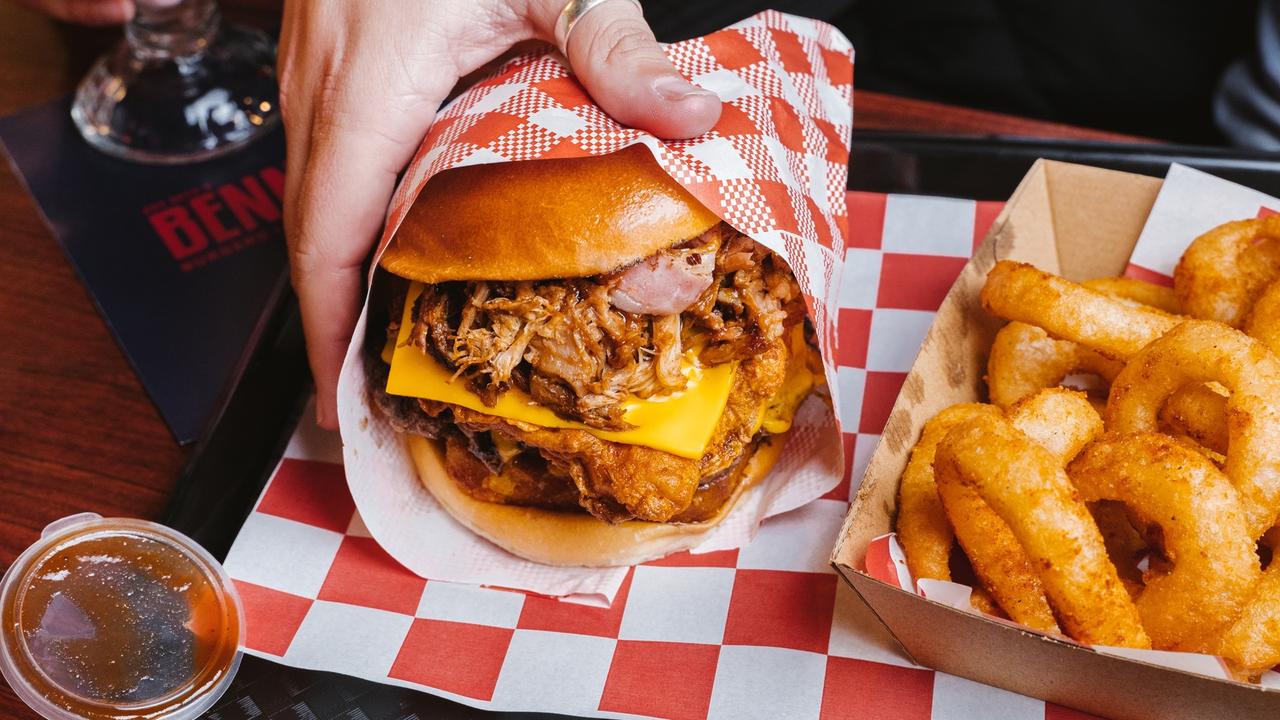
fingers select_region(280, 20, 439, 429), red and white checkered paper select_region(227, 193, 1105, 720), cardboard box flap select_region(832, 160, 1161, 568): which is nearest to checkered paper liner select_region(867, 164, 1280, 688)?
cardboard box flap select_region(832, 160, 1161, 568)

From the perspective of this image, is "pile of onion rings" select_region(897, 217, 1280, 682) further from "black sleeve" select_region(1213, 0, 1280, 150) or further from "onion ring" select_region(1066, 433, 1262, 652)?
"black sleeve" select_region(1213, 0, 1280, 150)

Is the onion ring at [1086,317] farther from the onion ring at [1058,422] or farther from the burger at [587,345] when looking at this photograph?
the burger at [587,345]

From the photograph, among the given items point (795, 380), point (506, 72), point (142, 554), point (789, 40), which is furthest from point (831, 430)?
point (142, 554)

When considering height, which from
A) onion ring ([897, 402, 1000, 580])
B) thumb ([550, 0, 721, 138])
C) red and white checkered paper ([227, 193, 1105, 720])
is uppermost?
thumb ([550, 0, 721, 138])

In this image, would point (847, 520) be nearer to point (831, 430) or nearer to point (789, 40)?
point (831, 430)

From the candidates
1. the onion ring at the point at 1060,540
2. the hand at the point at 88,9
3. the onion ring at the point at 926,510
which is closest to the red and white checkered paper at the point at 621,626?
the onion ring at the point at 926,510

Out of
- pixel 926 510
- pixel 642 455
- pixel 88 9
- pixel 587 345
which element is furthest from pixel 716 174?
pixel 88 9

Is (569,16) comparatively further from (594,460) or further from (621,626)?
(621,626)
